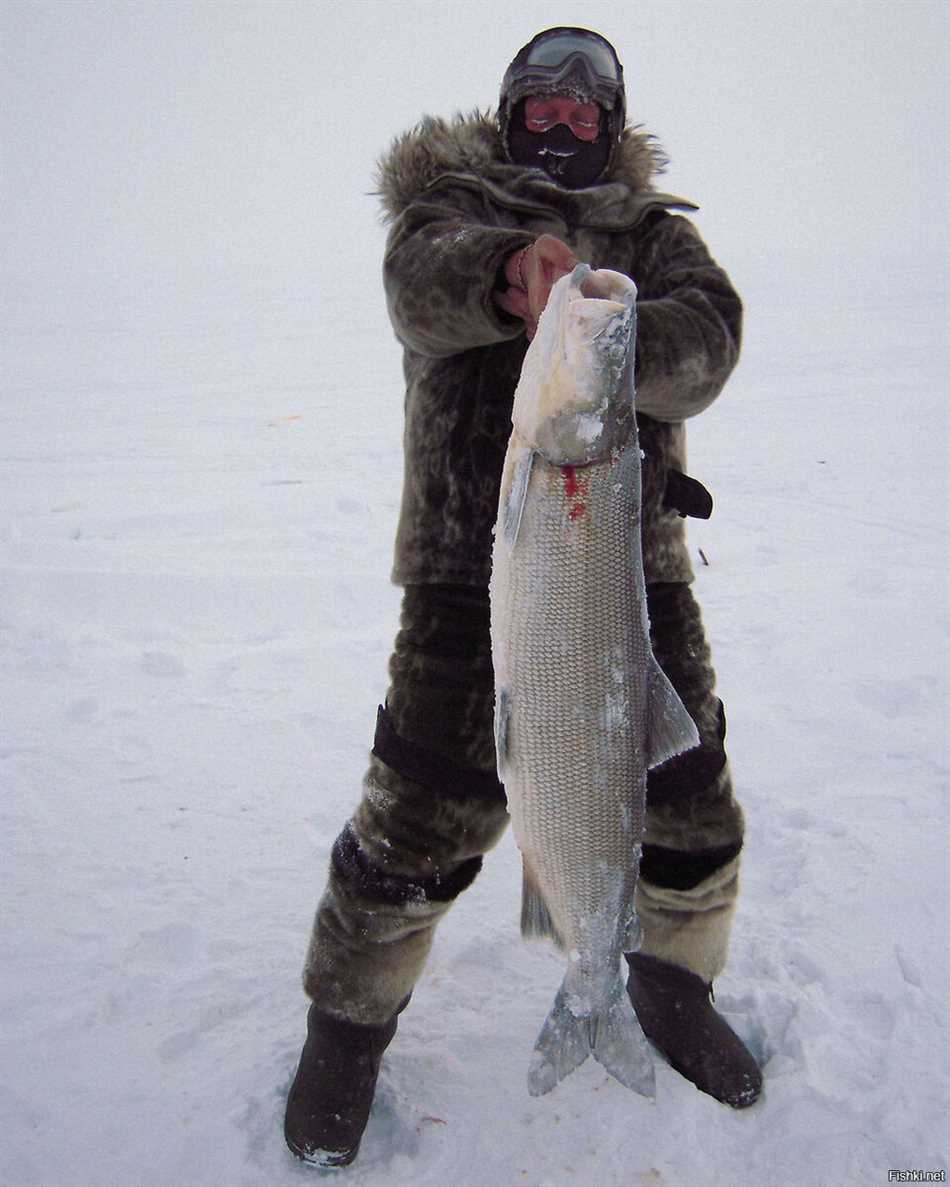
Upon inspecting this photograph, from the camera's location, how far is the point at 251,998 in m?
2.61

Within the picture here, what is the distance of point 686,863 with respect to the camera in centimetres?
239

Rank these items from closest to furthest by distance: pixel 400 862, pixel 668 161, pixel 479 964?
1. pixel 400 862
2. pixel 668 161
3. pixel 479 964

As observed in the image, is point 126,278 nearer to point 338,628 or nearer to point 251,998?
point 338,628

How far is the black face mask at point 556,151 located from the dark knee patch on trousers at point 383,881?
178cm

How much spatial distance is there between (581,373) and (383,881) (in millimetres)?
1250

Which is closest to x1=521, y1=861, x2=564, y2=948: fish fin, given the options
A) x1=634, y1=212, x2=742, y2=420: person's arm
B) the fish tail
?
the fish tail

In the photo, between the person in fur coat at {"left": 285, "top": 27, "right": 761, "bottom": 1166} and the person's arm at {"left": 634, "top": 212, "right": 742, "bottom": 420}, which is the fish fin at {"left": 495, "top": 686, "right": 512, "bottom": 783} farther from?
the person's arm at {"left": 634, "top": 212, "right": 742, "bottom": 420}

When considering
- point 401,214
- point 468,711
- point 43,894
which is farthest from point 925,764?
point 43,894

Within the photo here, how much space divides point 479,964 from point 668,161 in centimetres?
240

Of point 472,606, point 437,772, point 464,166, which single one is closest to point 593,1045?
point 437,772

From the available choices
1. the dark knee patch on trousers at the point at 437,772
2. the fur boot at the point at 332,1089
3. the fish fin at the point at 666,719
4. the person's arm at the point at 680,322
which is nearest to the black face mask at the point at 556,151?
the person's arm at the point at 680,322

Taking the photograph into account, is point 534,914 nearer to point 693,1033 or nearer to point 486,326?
point 693,1033

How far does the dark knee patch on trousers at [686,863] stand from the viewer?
7.84 feet

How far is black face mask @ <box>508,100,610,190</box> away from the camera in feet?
7.97
